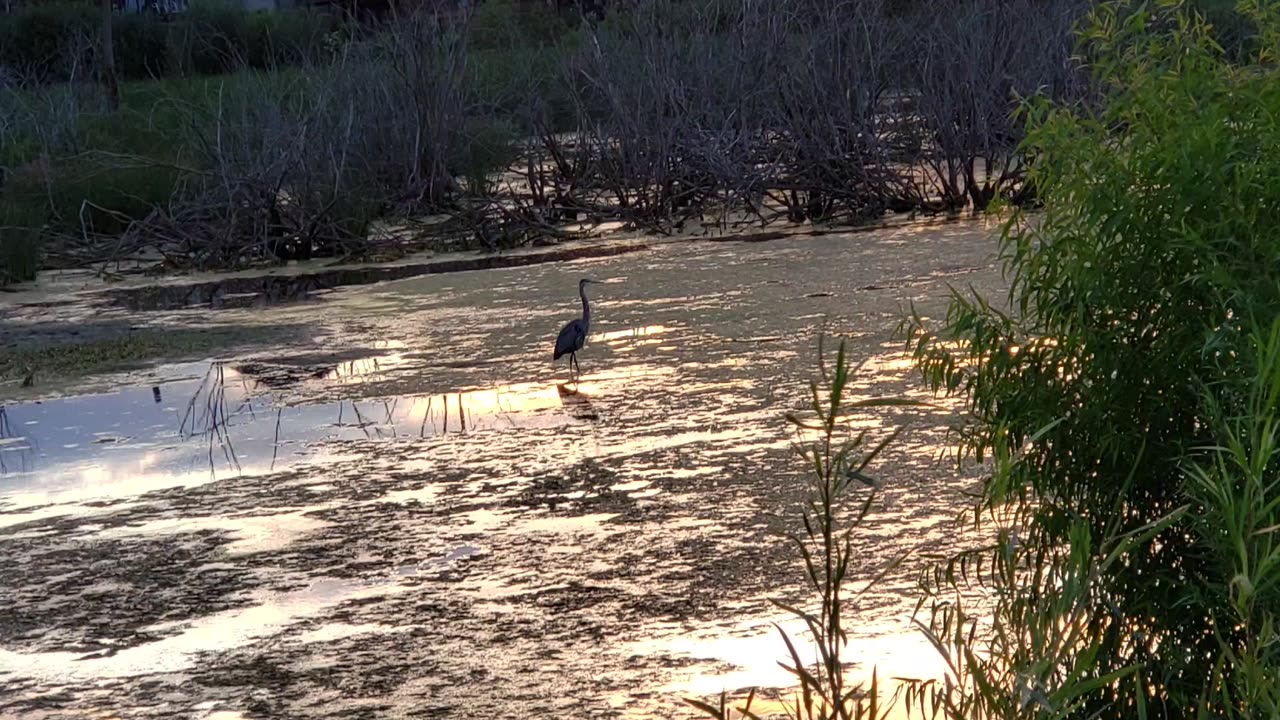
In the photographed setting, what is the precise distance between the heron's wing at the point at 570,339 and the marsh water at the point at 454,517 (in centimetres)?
14

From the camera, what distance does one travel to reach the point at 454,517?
19.3 feet

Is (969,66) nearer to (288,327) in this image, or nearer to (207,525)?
(288,327)

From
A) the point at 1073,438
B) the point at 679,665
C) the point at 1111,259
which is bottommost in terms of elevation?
the point at 679,665

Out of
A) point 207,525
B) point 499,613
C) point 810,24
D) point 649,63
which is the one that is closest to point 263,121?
point 649,63

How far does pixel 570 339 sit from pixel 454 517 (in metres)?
2.41

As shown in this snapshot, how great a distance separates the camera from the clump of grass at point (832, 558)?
2.71m

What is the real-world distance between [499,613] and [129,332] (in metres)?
5.99

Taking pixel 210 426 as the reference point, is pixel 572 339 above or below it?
above

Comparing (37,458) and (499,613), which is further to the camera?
(37,458)

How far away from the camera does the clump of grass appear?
2711 mm

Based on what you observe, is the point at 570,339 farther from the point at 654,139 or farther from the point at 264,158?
the point at 654,139

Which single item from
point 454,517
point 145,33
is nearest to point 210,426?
point 454,517

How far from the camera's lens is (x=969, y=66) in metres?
12.6

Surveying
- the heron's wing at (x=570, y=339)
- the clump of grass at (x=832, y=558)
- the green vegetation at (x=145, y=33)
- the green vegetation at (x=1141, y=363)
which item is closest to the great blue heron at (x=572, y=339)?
the heron's wing at (x=570, y=339)
